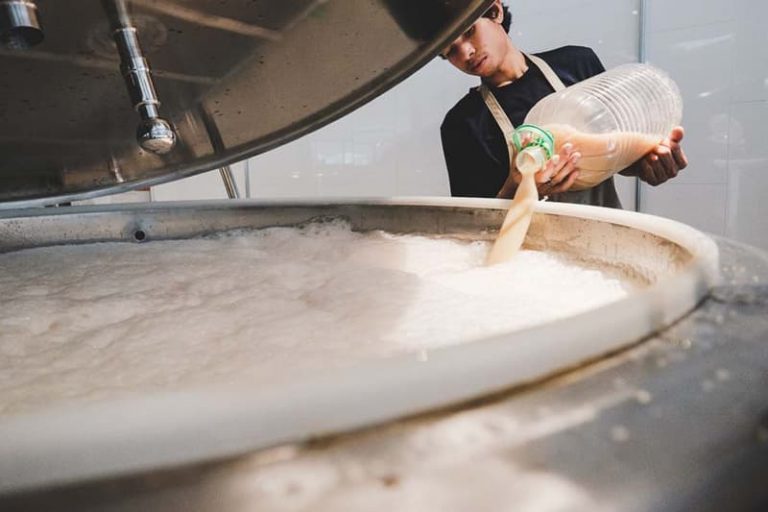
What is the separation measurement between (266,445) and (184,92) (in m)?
0.73

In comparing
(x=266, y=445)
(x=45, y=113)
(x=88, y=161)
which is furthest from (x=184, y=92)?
(x=266, y=445)

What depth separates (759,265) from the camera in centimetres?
38

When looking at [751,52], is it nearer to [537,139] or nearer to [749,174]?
[749,174]

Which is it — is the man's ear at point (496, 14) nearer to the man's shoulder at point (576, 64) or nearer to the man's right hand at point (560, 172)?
the man's shoulder at point (576, 64)

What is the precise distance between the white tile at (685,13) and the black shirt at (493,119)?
450mm

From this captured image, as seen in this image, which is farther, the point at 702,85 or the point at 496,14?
the point at 702,85

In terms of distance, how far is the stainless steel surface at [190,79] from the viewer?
2.00 ft

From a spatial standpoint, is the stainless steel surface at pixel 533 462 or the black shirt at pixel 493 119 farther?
the black shirt at pixel 493 119

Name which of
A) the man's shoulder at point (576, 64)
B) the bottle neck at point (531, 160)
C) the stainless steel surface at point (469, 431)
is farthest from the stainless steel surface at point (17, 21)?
the man's shoulder at point (576, 64)

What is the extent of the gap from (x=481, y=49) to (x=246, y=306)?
3.82 ft

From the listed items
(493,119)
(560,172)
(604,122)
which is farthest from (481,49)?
(560,172)

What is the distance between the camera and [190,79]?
0.77 metres

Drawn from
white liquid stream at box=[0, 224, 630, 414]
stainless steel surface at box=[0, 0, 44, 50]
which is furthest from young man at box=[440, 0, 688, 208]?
stainless steel surface at box=[0, 0, 44, 50]

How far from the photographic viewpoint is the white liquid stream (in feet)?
1.41
